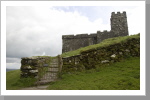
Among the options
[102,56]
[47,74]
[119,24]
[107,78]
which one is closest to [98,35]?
[119,24]

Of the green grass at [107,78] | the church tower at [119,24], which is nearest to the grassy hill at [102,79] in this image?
the green grass at [107,78]

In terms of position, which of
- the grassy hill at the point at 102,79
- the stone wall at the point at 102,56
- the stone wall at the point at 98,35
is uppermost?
the stone wall at the point at 98,35

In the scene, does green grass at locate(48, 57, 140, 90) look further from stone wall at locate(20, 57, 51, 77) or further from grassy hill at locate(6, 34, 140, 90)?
stone wall at locate(20, 57, 51, 77)

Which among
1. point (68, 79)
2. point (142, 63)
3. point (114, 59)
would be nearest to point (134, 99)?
point (142, 63)

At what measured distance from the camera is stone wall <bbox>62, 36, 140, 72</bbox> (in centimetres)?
878

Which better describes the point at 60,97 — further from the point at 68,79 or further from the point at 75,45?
the point at 75,45

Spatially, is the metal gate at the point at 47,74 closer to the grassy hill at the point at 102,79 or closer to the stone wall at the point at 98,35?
the grassy hill at the point at 102,79

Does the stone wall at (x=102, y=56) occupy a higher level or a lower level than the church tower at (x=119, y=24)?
lower

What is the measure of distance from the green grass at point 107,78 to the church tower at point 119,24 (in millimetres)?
15240

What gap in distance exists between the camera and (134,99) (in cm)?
463

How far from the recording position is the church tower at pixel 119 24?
23.5 metres

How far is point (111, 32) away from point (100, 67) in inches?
608

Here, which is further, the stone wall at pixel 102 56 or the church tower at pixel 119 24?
the church tower at pixel 119 24

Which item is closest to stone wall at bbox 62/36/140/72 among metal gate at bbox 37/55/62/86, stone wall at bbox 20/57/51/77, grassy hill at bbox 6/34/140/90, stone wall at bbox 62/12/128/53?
grassy hill at bbox 6/34/140/90
